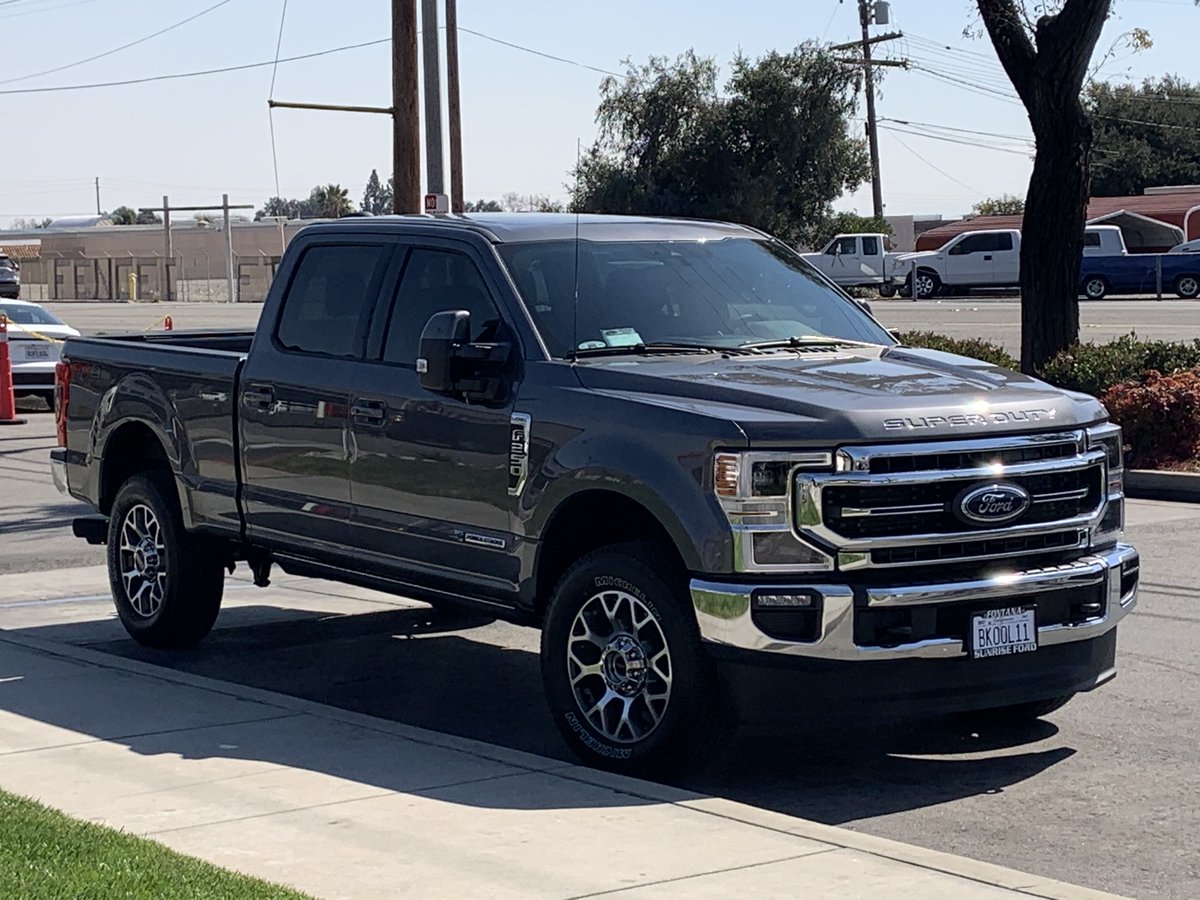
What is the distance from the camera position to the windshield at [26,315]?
80.3 feet

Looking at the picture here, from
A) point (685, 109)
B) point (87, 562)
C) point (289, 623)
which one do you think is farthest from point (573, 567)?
point (685, 109)

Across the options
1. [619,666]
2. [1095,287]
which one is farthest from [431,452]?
[1095,287]

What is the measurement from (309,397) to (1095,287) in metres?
40.2

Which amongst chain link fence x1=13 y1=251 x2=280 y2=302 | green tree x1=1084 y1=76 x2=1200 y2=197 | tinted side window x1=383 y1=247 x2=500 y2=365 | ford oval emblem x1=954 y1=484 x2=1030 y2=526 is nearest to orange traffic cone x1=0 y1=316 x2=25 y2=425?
tinted side window x1=383 y1=247 x2=500 y2=365

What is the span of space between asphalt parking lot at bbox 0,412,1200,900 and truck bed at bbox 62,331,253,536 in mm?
876

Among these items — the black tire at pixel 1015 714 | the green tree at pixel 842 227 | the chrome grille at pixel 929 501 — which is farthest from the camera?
the green tree at pixel 842 227

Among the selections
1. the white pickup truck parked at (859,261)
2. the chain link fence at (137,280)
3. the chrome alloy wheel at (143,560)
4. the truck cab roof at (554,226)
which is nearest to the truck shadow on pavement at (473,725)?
the chrome alloy wheel at (143,560)

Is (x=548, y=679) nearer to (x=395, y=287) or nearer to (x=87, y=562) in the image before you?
(x=395, y=287)

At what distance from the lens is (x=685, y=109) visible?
199 ft

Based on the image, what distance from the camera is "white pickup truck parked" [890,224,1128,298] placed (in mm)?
49906

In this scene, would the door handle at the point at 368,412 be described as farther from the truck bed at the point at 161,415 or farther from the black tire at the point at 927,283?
the black tire at the point at 927,283

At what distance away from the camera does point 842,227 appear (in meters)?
63.2

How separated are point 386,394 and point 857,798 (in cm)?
269

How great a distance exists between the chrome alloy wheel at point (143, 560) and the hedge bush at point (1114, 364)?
10077 millimetres
